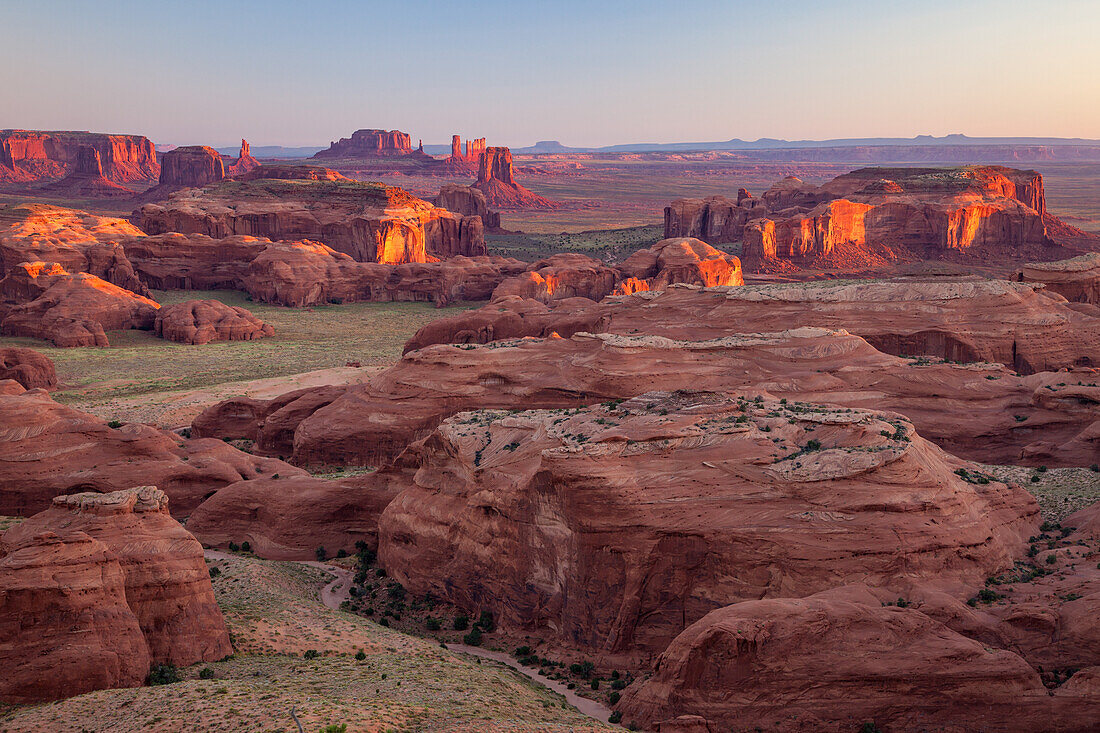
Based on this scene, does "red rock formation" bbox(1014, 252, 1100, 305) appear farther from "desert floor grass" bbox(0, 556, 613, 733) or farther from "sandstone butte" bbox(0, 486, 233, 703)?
"sandstone butte" bbox(0, 486, 233, 703)

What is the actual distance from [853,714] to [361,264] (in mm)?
98976

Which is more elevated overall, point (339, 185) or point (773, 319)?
point (339, 185)

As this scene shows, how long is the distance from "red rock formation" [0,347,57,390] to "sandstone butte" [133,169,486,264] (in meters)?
65.6

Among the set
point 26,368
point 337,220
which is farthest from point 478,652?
point 337,220

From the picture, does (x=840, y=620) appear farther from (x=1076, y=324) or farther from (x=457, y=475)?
(x=1076, y=324)

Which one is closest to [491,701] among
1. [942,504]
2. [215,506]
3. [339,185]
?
[942,504]

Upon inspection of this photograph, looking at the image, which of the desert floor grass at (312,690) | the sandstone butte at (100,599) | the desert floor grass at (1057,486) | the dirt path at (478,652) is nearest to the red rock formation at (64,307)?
the dirt path at (478,652)

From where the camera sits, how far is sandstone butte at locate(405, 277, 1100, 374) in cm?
5525

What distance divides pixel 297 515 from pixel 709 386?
62.4 feet

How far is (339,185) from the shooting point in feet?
488

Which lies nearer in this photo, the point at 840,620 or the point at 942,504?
the point at 840,620

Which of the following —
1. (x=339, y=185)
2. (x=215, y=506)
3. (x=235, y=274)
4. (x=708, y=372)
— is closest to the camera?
(x=215, y=506)

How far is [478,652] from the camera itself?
101 ft

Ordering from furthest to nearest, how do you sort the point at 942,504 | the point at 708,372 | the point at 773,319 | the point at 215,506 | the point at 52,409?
the point at 773,319
the point at 708,372
the point at 52,409
the point at 215,506
the point at 942,504
